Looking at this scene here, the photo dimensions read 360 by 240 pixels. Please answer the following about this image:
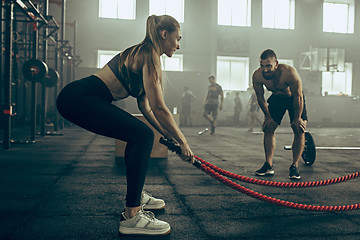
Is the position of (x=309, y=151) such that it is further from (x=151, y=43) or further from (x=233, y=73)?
(x=233, y=73)

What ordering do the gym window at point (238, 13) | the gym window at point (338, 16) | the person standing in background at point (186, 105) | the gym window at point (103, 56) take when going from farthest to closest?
the gym window at point (338, 16), the gym window at point (238, 13), the gym window at point (103, 56), the person standing in background at point (186, 105)

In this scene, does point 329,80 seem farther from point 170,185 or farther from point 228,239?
point 228,239

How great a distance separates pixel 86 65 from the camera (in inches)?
621

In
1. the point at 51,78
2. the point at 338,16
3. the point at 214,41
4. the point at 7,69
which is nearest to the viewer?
the point at 7,69

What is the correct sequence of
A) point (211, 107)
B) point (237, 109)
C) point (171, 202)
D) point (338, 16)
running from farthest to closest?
point (338, 16) < point (237, 109) < point (211, 107) < point (171, 202)

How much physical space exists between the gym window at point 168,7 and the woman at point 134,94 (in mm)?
14994

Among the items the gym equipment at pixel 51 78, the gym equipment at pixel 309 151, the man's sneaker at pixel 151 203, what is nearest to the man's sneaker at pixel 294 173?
the gym equipment at pixel 309 151

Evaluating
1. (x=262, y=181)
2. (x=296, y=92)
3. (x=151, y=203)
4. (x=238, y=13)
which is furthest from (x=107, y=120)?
(x=238, y=13)

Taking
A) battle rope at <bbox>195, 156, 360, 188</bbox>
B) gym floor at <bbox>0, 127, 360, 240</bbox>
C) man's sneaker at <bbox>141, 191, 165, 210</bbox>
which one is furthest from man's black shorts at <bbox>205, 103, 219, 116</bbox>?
man's sneaker at <bbox>141, 191, 165, 210</bbox>

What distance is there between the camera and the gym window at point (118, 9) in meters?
16.0

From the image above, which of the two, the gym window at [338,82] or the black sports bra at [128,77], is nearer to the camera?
the black sports bra at [128,77]

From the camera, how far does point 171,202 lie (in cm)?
273

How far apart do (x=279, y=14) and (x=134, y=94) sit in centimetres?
1718

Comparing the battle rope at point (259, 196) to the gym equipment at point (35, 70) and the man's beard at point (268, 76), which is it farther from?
the gym equipment at point (35, 70)
